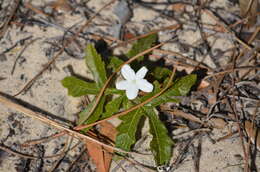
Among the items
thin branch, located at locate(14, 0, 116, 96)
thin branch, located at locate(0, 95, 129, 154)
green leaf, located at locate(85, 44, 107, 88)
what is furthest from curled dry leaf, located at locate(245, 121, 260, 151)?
thin branch, located at locate(14, 0, 116, 96)

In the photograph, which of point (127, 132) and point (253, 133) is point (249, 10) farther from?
point (127, 132)

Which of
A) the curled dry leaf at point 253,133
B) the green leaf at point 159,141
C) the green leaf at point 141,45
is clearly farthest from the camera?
the green leaf at point 141,45

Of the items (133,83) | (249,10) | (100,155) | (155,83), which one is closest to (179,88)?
(155,83)

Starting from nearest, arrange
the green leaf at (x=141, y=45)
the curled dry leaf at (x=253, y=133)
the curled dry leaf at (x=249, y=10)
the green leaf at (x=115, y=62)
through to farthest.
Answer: the curled dry leaf at (x=253, y=133)
the green leaf at (x=115, y=62)
the green leaf at (x=141, y=45)
the curled dry leaf at (x=249, y=10)

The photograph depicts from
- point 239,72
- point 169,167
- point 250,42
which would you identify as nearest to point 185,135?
point 169,167

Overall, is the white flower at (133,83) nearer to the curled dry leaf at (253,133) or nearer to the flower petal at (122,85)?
the flower petal at (122,85)

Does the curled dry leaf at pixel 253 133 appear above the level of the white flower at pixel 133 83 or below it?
below

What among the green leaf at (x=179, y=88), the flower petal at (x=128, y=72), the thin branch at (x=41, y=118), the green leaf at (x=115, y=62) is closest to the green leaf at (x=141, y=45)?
the green leaf at (x=115, y=62)
